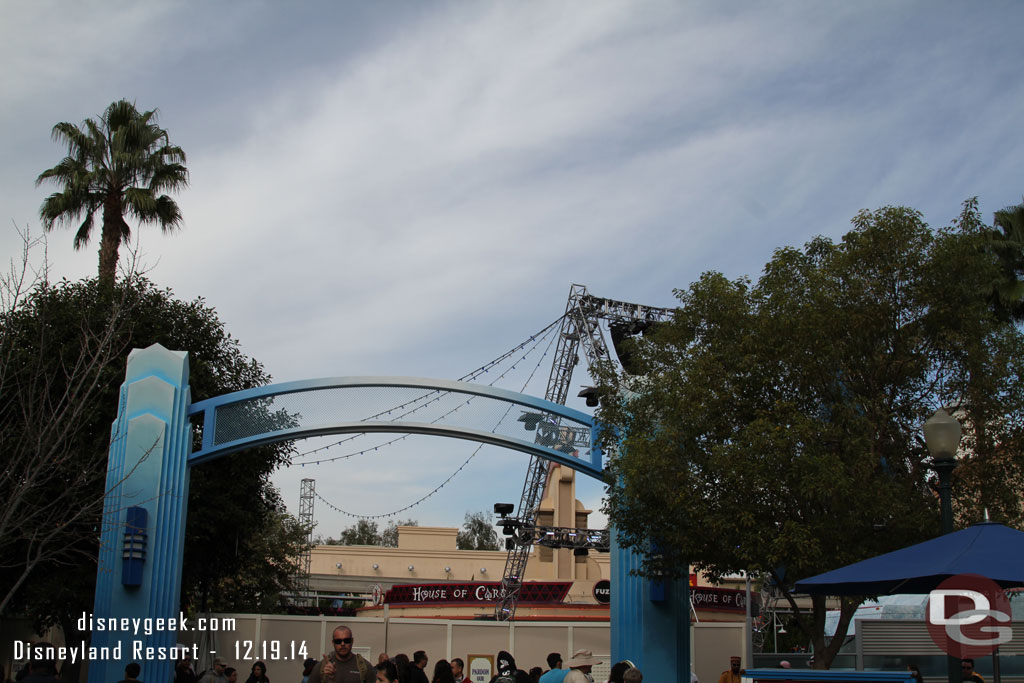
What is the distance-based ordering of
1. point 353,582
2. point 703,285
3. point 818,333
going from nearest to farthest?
point 818,333 → point 703,285 → point 353,582

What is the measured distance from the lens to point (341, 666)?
25.5 ft

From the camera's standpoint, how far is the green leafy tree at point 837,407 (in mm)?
14367

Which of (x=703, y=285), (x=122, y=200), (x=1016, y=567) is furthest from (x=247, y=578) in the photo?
(x=1016, y=567)

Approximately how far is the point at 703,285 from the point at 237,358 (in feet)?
43.6

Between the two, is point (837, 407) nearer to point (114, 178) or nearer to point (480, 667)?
point (480, 667)

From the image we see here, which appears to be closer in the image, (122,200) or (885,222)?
(885,222)

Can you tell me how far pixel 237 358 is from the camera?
997 inches

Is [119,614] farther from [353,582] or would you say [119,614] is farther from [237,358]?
[353,582]

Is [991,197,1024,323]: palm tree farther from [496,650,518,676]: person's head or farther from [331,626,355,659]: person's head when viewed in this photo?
[331,626,355,659]: person's head

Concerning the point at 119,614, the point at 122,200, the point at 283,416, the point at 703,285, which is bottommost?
the point at 119,614

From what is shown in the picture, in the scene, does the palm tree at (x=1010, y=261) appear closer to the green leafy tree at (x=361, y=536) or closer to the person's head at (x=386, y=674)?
the person's head at (x=386, y=674)

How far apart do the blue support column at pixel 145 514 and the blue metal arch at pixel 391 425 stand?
0.48 metres

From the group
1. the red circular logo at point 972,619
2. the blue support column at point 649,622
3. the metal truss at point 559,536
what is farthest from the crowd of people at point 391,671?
the metal truss at point 559,536

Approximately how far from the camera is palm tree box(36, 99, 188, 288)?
26.2m
